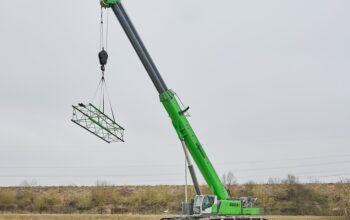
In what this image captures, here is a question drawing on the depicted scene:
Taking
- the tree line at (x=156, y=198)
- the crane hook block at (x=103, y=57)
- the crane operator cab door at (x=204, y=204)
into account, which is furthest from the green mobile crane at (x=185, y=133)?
the tree line at (x=156, y=198)

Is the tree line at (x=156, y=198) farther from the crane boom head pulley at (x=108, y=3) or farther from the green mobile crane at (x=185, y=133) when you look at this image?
the crane boom head pulley at (x=108, y=3)

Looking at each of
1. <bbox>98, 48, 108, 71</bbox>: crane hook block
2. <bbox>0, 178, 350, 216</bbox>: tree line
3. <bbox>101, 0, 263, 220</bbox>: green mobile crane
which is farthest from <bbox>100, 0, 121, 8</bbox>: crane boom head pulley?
<bbox>0, 178, 350, 216</bbox>: tree line

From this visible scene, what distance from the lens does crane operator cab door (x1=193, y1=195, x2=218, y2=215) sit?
3173 centimetres

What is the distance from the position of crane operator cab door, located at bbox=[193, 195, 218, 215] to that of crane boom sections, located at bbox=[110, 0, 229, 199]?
97 centimetres

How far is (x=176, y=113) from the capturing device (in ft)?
110

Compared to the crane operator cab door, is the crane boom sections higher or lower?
higher

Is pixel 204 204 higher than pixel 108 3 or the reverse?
the reverse

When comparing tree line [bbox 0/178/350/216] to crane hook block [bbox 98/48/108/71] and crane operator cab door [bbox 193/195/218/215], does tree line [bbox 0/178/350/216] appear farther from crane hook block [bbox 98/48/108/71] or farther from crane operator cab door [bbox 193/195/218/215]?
crane hook block [bbox 98/48/108/71]

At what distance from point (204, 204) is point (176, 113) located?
6.00 meters

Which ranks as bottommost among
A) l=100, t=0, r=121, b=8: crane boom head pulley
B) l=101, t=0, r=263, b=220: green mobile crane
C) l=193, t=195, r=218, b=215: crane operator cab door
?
l=193, t=195, r=218, b=215: crane operator cab door

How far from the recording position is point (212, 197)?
32219 mm

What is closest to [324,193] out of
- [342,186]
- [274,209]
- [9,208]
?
[342,186]

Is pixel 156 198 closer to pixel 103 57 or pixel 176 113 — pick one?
pixel 176 113

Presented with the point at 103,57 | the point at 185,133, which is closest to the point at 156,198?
the point at 185,133
